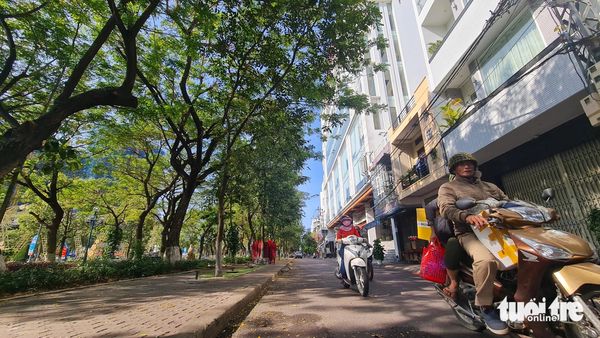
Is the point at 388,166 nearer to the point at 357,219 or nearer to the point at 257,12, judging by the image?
the point at 357,219

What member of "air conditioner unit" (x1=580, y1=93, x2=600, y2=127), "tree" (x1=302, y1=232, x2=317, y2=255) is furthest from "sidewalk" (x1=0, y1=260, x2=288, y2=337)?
"tree" (x1=302, y1=232, x2=317, y2=255)

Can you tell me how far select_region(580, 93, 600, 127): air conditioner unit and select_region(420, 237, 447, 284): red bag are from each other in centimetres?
416

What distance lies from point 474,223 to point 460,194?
551 millimetres

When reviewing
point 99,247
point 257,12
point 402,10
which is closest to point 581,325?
point 257,12

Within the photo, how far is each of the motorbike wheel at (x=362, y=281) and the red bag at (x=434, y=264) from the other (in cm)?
234

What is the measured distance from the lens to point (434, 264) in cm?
336

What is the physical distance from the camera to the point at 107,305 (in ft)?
15.6

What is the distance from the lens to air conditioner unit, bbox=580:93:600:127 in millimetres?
4898

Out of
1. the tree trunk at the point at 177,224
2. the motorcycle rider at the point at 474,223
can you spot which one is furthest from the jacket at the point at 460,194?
the tree trunk at the point at 177,224

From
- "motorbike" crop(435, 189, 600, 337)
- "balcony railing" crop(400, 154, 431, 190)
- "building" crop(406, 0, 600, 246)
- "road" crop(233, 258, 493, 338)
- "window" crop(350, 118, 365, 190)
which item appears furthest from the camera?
"window" crop(350, 118, 365, 190)

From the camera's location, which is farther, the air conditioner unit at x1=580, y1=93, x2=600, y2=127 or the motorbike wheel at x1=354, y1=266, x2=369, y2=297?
the motorbike wheel at x1=354, y1=266, x2=369, y2=297

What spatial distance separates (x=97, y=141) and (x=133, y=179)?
Result: 5010 millimetres

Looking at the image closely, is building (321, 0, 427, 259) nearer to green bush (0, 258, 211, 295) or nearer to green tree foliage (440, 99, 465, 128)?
green tree foliage (440, 99, 465, 128)

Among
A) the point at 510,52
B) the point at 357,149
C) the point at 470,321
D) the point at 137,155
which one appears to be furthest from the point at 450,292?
the point at 357,149
